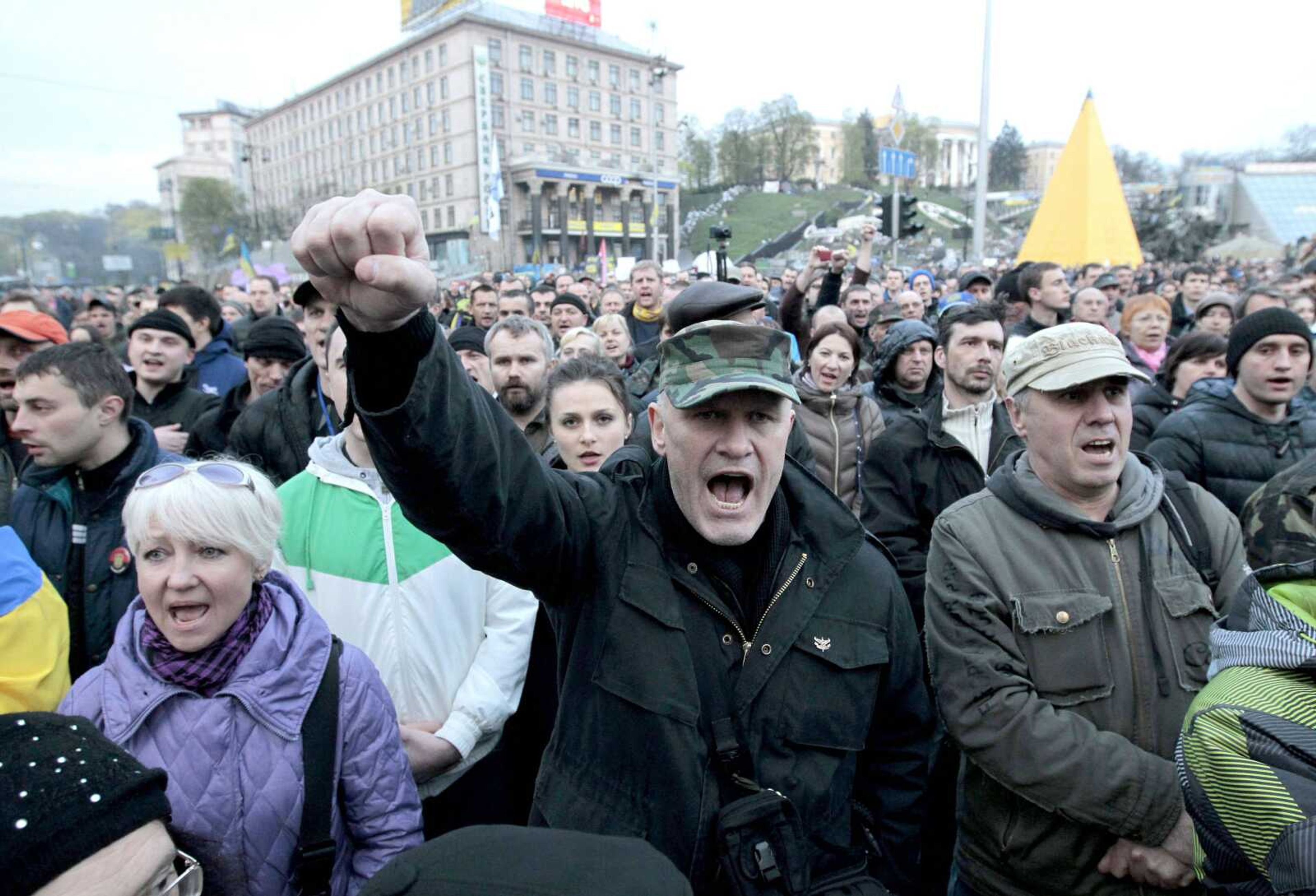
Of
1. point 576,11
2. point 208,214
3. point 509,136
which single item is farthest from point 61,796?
point 576,11

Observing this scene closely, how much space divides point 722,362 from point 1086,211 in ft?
46.6

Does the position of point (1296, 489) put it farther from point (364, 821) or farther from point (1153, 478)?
point (364, 821)

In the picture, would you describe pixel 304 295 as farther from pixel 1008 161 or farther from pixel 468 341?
pixel 1008 161

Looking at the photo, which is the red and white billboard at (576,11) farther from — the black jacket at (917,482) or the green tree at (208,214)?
the black jacket at (917,482)

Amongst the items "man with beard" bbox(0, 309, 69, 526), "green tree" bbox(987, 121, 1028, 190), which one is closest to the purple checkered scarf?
"man with beard" bbox(0, 309, 69, 526)

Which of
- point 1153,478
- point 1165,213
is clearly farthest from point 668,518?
point 1165,213

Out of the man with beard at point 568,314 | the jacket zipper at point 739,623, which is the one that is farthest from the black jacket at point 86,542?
the man with beard at point 568,314

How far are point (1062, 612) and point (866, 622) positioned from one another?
1.93ft

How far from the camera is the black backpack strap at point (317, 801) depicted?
6.33 ft

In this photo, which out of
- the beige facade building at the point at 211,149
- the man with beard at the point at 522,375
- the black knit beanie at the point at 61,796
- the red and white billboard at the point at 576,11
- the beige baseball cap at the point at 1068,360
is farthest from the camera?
the beige facade building at the point at 211,149

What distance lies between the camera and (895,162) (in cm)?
1988

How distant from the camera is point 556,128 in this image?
74.1 metres

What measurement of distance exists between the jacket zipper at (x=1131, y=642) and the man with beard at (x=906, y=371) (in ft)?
8.40

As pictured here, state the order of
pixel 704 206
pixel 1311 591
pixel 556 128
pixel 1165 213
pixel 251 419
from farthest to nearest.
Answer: pixel 704 206 < pixel 556 128 < pixel 1165 213 < pixel 251 419 < pixel 1311 591
